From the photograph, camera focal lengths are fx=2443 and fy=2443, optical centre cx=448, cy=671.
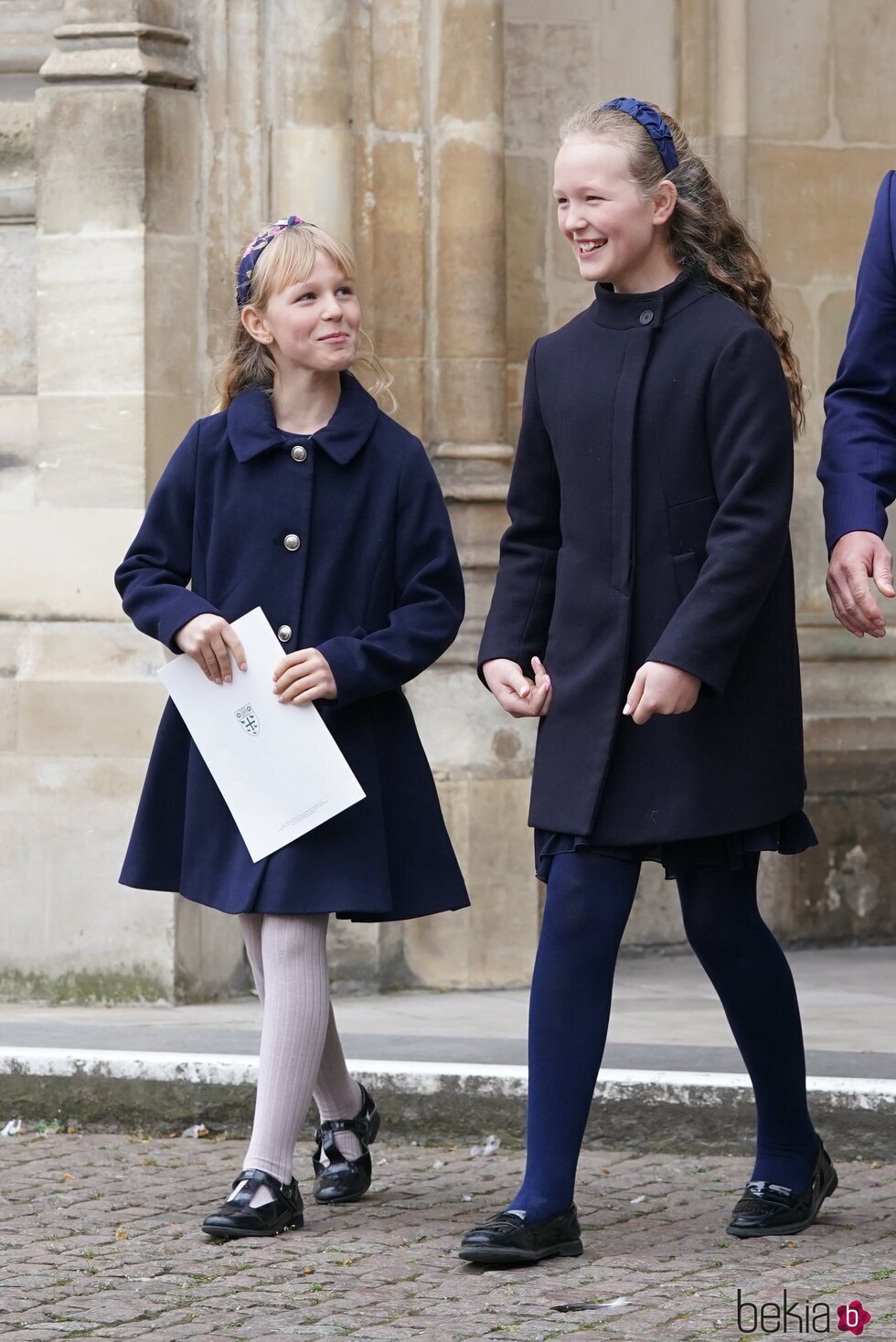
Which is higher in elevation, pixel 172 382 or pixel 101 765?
pixel 172 382

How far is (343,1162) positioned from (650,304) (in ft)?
5.52

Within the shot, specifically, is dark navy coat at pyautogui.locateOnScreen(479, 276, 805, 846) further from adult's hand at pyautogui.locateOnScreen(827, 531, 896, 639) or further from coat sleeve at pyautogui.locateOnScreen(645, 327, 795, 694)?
adult's hand at pyautogui.locateOnScreen(827, 531, 896, 639)

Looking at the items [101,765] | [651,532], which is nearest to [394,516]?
[651,532]

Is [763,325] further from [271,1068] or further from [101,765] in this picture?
[101,765]

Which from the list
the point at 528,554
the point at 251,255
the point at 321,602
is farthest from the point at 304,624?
the point at 251,255

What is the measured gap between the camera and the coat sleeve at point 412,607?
14.1 feet

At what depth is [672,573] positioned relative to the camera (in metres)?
4.05

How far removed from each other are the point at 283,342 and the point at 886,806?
3.64 m

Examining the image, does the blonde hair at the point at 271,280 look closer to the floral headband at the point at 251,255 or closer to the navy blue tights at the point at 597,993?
the floral headband at the point at 251,255

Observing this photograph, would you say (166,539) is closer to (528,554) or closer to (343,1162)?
(528,554)

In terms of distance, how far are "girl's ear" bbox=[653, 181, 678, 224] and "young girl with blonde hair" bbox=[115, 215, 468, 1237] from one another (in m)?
0.61

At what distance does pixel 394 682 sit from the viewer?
4363 mm

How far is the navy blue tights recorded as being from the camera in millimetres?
4008

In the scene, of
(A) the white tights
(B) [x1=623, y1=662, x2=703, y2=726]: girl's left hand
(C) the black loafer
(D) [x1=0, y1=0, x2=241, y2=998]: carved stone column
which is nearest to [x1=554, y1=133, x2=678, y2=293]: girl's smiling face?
(B) [x1=623, y1=662, x2=703, y2=726]: girl's left hand
